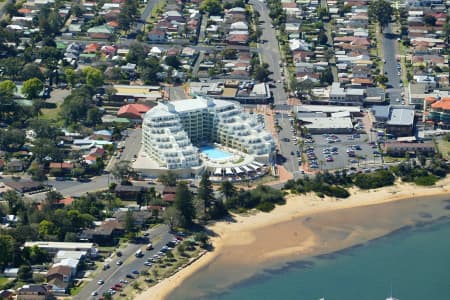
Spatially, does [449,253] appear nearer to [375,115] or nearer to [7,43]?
[375,115]

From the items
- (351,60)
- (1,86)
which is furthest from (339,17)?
(1,86)

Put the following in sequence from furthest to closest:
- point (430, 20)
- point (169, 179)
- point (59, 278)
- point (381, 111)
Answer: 1. point (430, 20)
2. point (381, 111)
3. point (169, 179)
4. point (59, 278)

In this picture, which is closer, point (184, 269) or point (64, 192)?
point (184, 269)

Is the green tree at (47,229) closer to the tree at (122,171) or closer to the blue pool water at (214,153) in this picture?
the tree at (122,171)

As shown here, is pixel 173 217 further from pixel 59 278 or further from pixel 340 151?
pixel 340 151

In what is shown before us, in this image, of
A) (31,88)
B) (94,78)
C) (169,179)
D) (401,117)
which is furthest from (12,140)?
(401,117)
